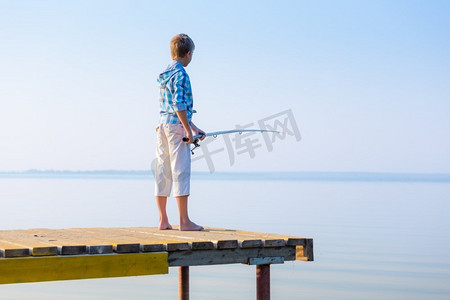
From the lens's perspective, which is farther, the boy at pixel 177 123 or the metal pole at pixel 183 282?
the metal pole at pixel 183 282

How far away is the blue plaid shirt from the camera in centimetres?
694

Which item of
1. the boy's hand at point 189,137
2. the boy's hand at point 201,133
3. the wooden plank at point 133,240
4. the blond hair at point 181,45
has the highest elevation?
the blond hair at point 181,45

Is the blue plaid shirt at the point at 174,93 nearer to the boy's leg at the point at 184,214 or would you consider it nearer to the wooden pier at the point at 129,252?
the boy's leg at the point at 184,214

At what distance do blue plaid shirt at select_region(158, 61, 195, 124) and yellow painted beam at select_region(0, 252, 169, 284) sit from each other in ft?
4.92

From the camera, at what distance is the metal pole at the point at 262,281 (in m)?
6.80

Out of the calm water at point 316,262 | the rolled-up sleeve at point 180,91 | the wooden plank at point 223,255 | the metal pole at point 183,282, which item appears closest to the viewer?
the wooden plank at point 223,255

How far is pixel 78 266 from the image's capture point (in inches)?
223

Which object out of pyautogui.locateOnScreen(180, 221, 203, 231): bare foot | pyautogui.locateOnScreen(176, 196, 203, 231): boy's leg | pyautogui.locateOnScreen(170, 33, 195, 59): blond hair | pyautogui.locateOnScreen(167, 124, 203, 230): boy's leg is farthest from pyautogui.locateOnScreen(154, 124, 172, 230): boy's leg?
pyautogui.locateOnScreen(170, 33, 195, 59): blond hair

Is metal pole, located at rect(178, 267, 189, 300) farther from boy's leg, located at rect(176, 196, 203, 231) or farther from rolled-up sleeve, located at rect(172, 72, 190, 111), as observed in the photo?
rolled-up sleeve, located at rect(172, 72, 190, 111)

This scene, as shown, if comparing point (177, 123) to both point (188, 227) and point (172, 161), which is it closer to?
point (172, 161)

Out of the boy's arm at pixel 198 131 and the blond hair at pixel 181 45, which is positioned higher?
the blond hair at pixel 181 45

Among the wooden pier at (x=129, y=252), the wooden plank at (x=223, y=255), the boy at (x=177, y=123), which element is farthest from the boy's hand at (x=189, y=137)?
the wooden plank at (x=223, y=255)

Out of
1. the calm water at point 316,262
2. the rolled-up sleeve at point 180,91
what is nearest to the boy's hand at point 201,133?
the rolled-up sleeve at point 180,91

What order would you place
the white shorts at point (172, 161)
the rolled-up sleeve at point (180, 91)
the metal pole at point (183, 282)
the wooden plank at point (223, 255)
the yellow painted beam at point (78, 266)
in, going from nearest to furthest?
the yellow painted beam at point (78, 266) < the wooden plank at point (223, 255) < the rolled-up sleeve at point (180, 91) < the white shorts at point (172, 161) < the metal pole at point (183, 282)
